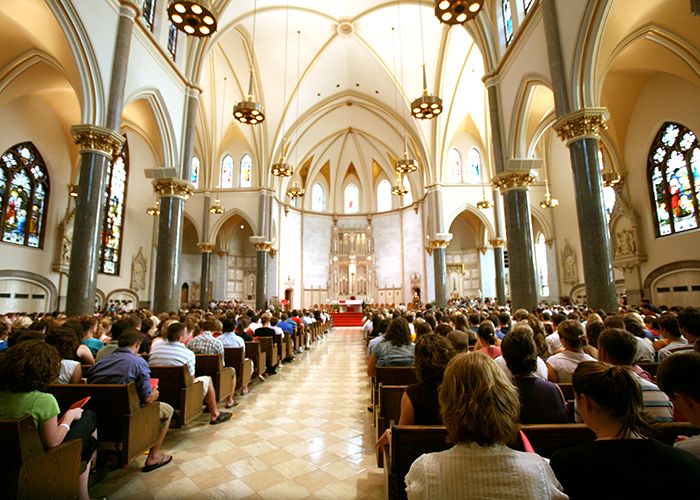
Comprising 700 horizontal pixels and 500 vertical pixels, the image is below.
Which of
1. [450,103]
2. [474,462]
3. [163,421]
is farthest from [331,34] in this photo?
[474,462]

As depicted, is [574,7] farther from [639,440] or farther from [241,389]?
[241,389]

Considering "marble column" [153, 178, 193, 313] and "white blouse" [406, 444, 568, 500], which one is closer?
"white blouse" [406, 444, 568, 500]

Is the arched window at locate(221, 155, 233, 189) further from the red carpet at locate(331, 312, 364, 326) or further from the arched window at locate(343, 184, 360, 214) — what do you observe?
the red carpet at locate(331, 312, 364, 326)

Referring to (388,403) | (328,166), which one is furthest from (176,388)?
(328,166)

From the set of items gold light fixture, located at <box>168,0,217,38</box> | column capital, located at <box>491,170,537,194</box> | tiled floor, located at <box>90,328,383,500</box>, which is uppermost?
gold light fixture, located at <box>168,0,217,38</box>

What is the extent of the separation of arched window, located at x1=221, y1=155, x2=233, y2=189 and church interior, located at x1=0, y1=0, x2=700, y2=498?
0.46ft

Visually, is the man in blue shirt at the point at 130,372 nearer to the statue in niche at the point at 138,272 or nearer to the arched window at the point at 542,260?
the statue in niche at the point at 138,272

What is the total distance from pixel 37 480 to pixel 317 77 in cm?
2263

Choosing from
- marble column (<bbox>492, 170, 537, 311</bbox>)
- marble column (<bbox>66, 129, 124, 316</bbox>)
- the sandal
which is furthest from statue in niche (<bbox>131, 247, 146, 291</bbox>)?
marble column (<bbox>492, 170, 537, 311</bbox>)

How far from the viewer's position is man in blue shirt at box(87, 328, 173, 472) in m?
3.35

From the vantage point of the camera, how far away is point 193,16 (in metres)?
7.98

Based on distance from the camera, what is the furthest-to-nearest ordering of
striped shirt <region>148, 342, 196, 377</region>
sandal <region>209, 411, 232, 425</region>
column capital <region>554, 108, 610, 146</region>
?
column capital <region>554, 108, 610, 146</region> → sandal <region>209, 411, 232, 425</region> → striped shirt <region>148, 342, 196, 377</region>

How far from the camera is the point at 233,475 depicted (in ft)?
11.5

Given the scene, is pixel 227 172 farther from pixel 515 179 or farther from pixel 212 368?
pixel 212 368
